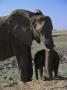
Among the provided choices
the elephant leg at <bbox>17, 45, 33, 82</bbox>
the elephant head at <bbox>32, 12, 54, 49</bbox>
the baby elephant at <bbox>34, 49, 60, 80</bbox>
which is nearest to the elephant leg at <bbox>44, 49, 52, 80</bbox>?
the elephant head at <bbox>32, 12, 54, 49</bbox>

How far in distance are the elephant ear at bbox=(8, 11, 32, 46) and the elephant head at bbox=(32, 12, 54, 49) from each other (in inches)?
11.9

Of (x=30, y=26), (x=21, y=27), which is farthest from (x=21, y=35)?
(x=30, y=26)

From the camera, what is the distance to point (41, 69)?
15.6 metres

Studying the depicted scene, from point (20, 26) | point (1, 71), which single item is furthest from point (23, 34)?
point (1, 71)

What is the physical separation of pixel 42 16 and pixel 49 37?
66cm

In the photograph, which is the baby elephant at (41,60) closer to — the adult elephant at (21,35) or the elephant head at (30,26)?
the adult elephant at (21,35)

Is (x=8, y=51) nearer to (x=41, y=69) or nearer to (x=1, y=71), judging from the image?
(x=41, y=69)

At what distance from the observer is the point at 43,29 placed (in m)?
14.6

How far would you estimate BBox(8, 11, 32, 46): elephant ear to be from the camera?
1519cm

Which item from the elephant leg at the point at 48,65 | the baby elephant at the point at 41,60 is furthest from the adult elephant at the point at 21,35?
the elephant leg at the point at 48,65

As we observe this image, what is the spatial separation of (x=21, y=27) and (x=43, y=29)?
3.08 ft

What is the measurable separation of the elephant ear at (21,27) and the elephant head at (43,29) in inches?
11.9

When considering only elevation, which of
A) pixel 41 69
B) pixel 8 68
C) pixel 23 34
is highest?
pixel 23 34

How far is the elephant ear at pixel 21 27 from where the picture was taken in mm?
15188
